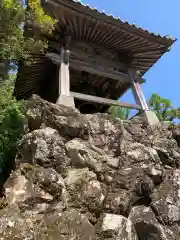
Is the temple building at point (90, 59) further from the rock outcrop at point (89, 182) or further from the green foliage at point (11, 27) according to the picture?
the green foliage at point (11, 27)

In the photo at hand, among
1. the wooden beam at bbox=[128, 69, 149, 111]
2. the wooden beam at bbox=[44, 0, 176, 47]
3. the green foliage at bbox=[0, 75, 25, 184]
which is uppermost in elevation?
the wooden beam at bbox=[44, 0, 176, 47]

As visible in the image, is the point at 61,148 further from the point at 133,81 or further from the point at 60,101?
the point at 133,81

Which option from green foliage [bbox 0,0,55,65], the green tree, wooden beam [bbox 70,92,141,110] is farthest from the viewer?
wooden beam [bbox 70,92,141,110]

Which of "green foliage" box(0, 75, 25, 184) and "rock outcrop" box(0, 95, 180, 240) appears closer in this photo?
"rock outcrop" box(0, 95, 180, 240)

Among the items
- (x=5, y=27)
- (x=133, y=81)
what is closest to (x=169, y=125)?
(x=133, y=81)

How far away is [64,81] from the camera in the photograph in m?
7.88

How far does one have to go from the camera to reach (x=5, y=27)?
5664 mm

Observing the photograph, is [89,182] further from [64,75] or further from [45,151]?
[64,75]

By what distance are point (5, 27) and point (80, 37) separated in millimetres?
3892

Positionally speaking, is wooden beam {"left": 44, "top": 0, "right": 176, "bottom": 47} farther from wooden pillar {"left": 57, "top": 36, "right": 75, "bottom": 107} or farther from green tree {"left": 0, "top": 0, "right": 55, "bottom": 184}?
wooden pillar {"left": 57, "top": 36, "right": 75, "bottom": 107}

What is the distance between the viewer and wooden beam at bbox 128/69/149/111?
28.9 feet

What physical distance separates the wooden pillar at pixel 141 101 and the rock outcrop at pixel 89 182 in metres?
0.77

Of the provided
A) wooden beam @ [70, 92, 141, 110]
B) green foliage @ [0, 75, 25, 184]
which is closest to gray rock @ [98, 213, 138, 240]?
green foliage @ [0, 75, 25, 184]

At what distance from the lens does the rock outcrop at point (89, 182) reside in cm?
459
